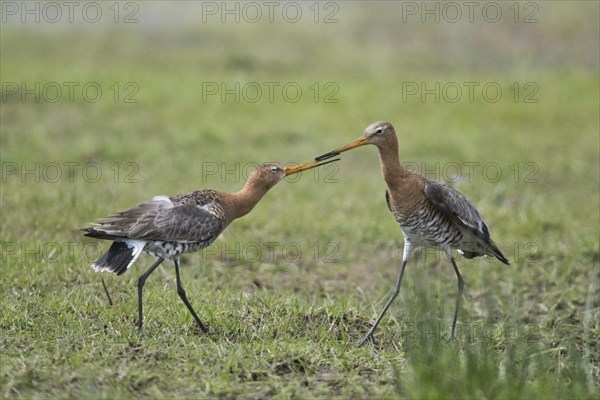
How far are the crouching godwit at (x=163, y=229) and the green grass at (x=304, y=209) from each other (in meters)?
0.36

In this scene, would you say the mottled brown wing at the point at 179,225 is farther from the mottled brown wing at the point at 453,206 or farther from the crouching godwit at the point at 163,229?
the mottled brown wing at the point at 453,206

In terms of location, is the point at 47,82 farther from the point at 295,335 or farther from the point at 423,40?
the point at 295,335

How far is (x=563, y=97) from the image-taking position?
40.3 ft

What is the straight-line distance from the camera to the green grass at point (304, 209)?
469 centimetres

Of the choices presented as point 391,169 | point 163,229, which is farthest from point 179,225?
point 391,169

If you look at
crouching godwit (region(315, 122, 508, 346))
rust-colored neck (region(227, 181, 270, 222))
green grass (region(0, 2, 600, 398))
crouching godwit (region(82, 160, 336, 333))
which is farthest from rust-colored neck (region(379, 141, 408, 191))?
crouching godwit (region(82, 160, 336, 333))

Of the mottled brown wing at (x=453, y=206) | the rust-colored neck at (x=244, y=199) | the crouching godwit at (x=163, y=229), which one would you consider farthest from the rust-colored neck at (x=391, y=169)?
the crouching godwit at (x=163, y=229)

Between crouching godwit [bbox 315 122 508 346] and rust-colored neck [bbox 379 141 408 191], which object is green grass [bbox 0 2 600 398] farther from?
rust-colored neck [bbox 379 141 408 191]

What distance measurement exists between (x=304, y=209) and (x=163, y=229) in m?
3.45

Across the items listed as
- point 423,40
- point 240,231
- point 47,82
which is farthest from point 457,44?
point 240,231

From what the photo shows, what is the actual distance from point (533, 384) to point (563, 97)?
8430mm

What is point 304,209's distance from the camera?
877cm

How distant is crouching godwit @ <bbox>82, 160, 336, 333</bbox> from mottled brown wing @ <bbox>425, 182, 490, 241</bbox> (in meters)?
1.25

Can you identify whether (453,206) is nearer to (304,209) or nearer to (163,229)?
(163,229)
